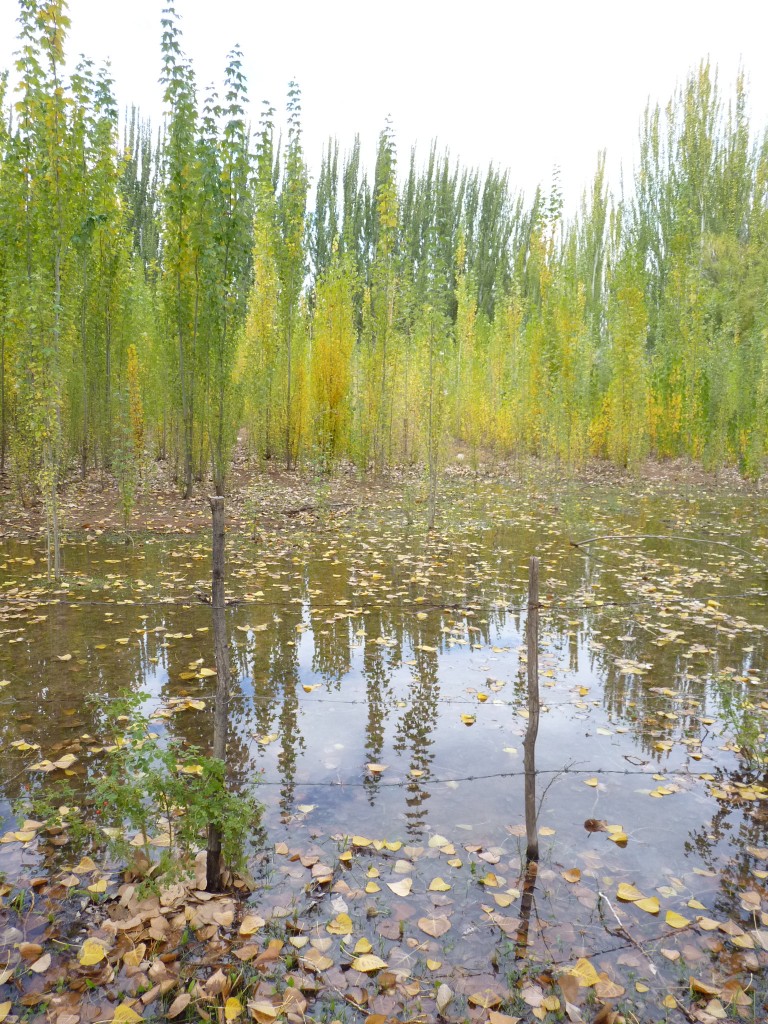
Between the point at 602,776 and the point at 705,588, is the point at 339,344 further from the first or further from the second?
the point at 602,776

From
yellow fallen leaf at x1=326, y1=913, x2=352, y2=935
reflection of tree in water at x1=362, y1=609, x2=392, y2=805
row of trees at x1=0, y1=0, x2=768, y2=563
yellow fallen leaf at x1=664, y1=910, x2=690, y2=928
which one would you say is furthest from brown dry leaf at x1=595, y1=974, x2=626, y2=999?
row of trees at x1=0, y1=0, x2=768, y2=563

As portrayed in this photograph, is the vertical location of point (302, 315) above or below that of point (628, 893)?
above

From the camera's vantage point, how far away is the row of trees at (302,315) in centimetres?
716

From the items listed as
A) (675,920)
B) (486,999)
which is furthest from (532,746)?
(486,999)

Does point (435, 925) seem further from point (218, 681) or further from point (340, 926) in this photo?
point (218, 681)

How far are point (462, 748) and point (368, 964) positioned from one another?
1.43 meters

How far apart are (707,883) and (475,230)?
95.1 feet

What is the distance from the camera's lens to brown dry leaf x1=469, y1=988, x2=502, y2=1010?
1820 millimetres

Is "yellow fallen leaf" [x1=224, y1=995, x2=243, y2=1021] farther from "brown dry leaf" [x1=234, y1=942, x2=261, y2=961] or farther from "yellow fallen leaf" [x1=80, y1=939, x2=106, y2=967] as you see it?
"yellow fallen leaf" [x1=80, y1=939, x2=106, y2=967]

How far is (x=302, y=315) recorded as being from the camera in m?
15.5

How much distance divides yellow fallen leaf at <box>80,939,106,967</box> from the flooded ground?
195mm

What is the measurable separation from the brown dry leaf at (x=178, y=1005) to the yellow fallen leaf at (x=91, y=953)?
12.0 inches

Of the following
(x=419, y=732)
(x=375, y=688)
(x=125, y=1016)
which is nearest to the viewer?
(x=125, y=1016)

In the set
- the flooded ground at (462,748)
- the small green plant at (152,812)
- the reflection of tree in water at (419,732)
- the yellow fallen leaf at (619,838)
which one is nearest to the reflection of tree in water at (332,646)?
the flooded ground at (462,748)
